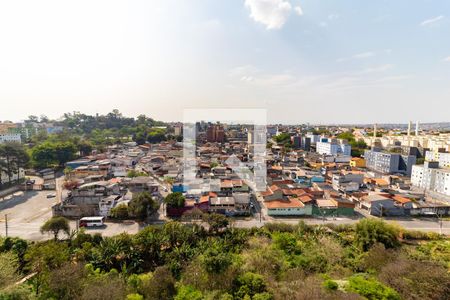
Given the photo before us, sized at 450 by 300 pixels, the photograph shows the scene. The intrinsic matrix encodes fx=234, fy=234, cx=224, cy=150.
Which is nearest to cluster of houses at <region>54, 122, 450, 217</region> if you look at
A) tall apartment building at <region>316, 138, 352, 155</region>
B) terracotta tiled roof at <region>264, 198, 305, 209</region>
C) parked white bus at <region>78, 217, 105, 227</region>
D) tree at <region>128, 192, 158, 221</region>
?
terracotta tiled roof at <region>264, 198, 305, 209</region>

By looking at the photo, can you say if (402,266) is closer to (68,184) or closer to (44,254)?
(44,254)

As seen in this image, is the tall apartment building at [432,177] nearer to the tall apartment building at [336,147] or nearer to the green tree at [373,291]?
the tall apartment building at [336,147]

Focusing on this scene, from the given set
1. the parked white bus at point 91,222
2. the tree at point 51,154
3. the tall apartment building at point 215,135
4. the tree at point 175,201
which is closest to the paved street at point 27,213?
the parked white bus at point 91,222

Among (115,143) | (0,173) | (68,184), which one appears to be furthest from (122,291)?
(115,143)

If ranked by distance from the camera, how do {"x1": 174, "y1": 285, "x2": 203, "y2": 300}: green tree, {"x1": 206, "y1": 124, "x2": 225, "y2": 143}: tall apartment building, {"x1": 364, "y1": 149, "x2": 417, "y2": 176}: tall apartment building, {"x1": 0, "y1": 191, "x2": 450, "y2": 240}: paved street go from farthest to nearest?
1. {"x1": 206, "y1": 124, "x2": 225, "y2": 143}: tall apartment building
2. {"x1": 364, "y1": 149, "x2": 417, "y2": 176}: tall apartment building
3. {"x1": 0, "y1": 191, "x2": 450, "y2": 240}: paved street
4. {"x1": 174, "y1": 285, "x2": 203, "y2": 300}: green tree

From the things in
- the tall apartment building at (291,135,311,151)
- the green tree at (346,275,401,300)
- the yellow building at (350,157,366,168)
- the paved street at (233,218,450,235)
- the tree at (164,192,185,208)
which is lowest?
the paved street at (233,218,450,235)

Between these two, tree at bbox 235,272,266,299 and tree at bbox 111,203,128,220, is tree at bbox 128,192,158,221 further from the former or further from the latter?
tree at bbox 235,272,266,299
